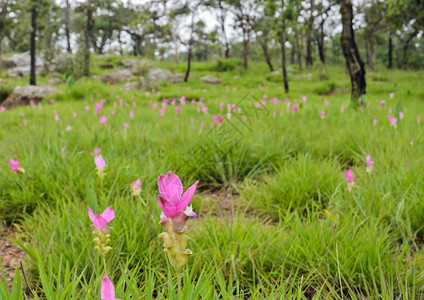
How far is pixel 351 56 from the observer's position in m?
6.05

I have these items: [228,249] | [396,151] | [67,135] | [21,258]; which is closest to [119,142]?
[67,135]

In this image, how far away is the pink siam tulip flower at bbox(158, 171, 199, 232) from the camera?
0.57m

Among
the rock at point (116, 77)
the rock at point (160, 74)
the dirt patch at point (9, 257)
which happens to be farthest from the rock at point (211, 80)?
the dirt patch at point (9, 257)

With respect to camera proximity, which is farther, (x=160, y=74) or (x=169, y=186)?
(x=160, y=74)

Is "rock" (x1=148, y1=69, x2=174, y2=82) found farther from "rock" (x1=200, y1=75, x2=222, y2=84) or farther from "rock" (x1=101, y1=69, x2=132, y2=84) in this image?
"rock" (x1=200, y1=75, x2=222, y2=84)

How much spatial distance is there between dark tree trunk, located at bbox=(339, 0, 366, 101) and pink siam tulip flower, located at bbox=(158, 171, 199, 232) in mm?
5825

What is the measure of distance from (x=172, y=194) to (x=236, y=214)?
1095mm

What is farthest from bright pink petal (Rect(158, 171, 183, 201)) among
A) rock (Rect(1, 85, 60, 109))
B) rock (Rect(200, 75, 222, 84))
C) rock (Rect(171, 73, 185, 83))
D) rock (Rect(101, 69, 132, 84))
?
rock (Rect(101, 69, 132, 84))

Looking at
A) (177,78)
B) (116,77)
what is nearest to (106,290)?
(177,78)

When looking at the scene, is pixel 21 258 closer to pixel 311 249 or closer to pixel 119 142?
pixel 311 249

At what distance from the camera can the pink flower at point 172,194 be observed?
57 centimetres

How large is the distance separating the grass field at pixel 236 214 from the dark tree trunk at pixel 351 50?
2.25 m

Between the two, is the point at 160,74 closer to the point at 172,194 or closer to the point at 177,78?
the point at 177,78

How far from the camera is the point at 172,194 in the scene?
58 cm
